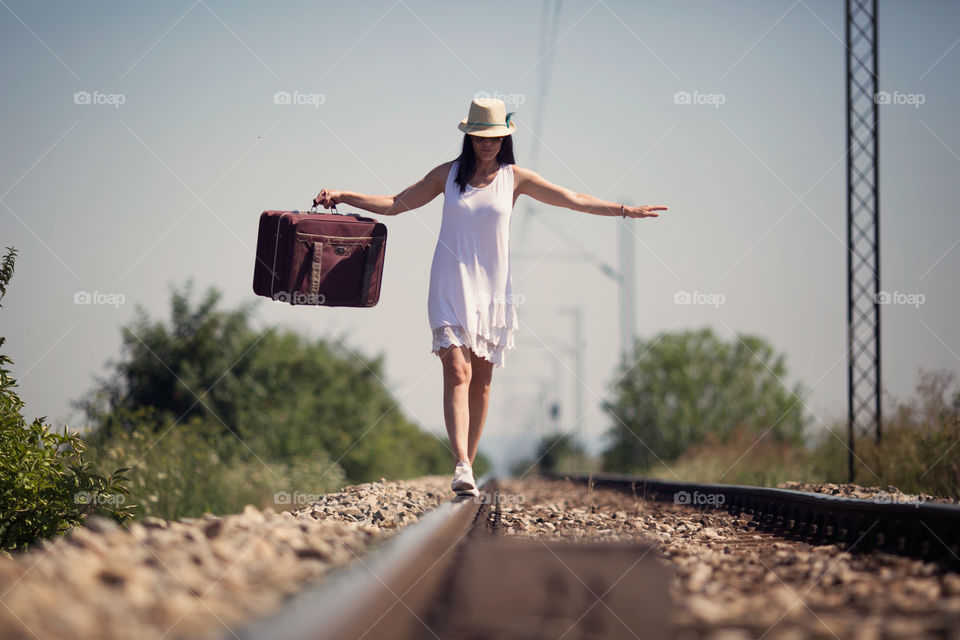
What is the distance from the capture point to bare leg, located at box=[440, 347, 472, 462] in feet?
18.5

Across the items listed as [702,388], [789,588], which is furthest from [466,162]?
[702,388]

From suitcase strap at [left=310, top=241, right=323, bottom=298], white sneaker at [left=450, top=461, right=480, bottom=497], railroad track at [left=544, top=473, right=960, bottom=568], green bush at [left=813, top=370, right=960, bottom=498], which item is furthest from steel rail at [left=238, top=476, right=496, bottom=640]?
green bush at [left=813, top=370, right=960, bottom=498]

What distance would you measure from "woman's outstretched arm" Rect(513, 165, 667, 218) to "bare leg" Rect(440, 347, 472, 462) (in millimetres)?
1178

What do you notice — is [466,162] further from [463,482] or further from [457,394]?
[463,482]

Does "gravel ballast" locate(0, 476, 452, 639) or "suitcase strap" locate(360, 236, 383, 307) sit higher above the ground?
"suitcase strap" locate(360, 236, 383, 307)

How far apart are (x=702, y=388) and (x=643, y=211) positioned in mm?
71771

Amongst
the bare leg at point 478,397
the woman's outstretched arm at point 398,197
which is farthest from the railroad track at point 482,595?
the woman's outstretched arm at point 398,197

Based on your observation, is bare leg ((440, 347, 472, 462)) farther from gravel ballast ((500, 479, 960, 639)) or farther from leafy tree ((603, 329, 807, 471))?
leafy tree ((603, 329, 807, 471))

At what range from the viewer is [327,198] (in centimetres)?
604

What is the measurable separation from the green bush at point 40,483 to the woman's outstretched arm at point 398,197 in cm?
218

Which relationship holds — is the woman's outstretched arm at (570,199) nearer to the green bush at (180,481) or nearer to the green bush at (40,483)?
the green bush at (40,483)

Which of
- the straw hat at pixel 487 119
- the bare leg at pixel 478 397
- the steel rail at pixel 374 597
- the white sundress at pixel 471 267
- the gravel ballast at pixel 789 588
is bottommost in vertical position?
the gravel ballast at pixel 789 588

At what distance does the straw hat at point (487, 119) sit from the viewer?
5742mm

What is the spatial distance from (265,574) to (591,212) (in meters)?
4.14
